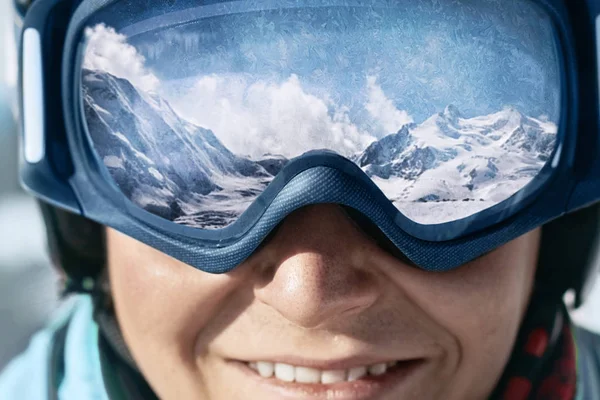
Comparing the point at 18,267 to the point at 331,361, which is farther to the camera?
the point at 18,267

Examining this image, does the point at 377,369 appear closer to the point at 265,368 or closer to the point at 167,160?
the point at 265,368

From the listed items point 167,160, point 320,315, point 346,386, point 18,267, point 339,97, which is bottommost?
point 18,267

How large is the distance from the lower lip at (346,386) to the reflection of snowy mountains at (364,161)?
0.24 m

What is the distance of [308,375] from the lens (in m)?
1.09

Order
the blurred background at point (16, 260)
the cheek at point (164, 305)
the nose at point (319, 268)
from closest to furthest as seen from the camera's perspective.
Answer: the nose at point (319, 268)
the cheek at point (164, 305)
the blurred background at point (16, 260)

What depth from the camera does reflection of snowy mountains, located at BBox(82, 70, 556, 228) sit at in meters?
1.00

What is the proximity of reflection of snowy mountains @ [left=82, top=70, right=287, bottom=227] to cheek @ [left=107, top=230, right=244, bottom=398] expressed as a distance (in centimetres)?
8

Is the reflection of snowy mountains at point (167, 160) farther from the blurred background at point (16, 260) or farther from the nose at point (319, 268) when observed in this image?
the blurred background at point (16, 260)

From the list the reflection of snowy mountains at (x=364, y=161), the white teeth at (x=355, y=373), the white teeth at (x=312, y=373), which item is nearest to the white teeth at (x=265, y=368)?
the white teeth at (x=312, y=373)

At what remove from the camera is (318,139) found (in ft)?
3.18

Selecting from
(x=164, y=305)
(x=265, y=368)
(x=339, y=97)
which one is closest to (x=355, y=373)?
(x=265, y=368)

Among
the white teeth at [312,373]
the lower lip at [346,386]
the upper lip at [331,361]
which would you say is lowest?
the lower lip at [346,386]

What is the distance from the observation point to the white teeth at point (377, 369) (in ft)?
3.65

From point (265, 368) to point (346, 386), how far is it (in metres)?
0.12
